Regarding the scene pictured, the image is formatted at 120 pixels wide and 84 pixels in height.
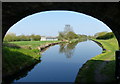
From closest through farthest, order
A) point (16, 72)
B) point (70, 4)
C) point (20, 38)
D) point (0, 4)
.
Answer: point (0, 4)
point (70, 4)
point (16, 72)
point (20, 38)

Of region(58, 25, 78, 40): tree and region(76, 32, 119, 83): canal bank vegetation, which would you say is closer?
region(76, 32, 119, 83): canal bank vegetation

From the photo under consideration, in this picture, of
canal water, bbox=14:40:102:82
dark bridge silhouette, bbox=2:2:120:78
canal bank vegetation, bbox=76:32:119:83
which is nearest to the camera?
dark bridge silhouette, bbox=2:2:120:78

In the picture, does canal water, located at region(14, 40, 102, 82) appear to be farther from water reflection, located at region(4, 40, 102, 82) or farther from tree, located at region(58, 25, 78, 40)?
tree, located at region(58, 25, 78, 40)

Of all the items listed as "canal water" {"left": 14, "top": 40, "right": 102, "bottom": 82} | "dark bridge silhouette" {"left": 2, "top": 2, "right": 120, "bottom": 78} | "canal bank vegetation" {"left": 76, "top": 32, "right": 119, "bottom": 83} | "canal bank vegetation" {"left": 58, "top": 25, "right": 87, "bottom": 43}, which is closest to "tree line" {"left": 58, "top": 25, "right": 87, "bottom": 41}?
"canal bank vegetation" {"left": 58, "top": 25, "right": 87, "bottom": 43}

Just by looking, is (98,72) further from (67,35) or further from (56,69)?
(67,35)

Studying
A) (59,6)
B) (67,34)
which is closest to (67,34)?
(67,34)

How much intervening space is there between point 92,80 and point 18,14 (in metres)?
5.95

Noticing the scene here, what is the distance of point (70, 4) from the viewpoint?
20.9 ft

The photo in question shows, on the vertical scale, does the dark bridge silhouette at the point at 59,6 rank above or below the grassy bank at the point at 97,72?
above

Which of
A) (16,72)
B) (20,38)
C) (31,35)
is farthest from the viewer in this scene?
(31,35)

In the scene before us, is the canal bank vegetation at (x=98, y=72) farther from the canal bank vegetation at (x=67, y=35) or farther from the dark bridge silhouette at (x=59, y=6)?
the canal bank vegetation at (x=67, y=35)

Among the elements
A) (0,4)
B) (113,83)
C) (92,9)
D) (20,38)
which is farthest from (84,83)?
(20,38)

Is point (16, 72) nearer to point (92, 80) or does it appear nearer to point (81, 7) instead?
point (92, 80)

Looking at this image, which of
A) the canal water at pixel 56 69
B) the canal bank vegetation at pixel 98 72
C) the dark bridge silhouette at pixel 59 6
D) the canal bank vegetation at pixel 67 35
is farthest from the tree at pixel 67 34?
the dark bridge silhouette at pixel 59 6
